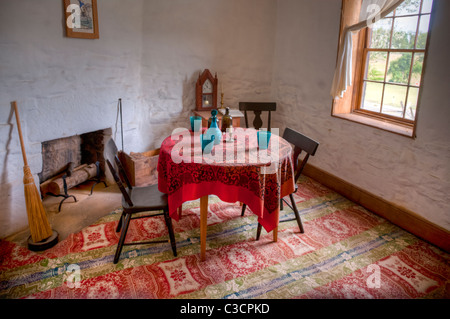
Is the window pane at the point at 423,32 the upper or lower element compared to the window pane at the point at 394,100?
upper

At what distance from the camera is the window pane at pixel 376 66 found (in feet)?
12.4

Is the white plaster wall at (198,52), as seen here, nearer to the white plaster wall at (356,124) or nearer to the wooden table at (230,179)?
the white plaster wall at (356,124)

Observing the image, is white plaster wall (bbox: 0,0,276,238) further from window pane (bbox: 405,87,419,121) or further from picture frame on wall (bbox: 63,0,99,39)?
window pane (bbox: 405,87,419,121)

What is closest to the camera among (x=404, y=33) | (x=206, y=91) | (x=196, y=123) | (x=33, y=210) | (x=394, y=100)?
(x=33, y=210)

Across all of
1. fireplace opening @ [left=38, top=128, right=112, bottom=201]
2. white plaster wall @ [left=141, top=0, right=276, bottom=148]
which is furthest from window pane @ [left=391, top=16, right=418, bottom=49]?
fireplace opening @ [left=38, top=128, right=112, bottom=201]

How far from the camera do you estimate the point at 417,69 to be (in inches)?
134

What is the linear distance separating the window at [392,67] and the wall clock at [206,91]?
1.73 meters

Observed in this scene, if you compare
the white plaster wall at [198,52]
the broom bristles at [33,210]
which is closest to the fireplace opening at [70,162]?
the white plaster wall at [198,52]

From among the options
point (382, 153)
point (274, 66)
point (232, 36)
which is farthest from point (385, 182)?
point (232, 36)

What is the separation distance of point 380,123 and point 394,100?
0.28 m

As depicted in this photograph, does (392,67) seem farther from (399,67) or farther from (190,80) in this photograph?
(190,80)

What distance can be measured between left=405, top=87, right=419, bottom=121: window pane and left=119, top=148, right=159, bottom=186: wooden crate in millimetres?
2881

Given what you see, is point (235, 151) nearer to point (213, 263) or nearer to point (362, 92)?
point (213, 263)

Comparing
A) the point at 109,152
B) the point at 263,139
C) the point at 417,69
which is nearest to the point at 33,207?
the point at 109,152
